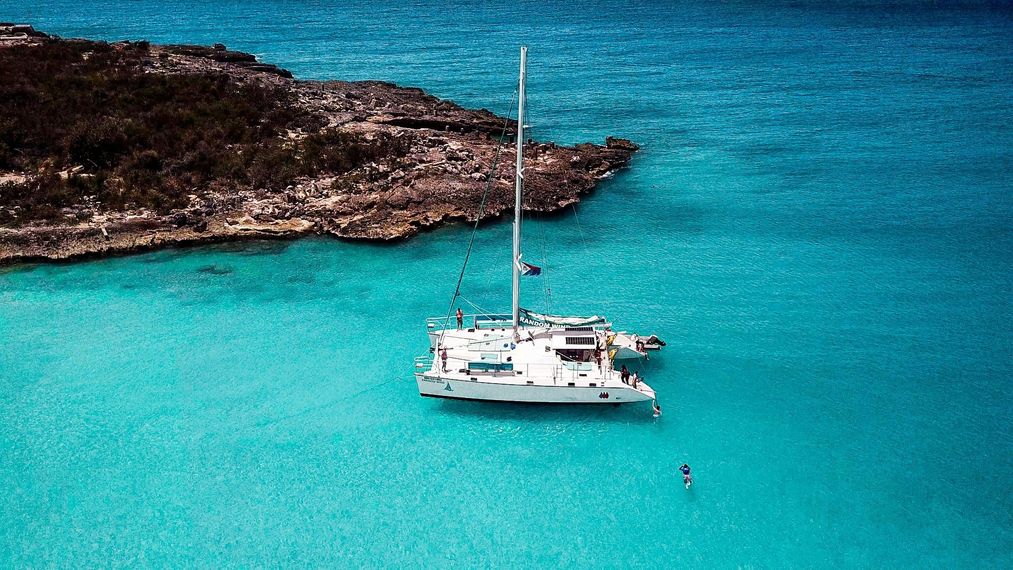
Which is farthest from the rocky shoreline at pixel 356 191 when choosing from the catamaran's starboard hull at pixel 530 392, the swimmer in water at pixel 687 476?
the swimmer in water at pixel 687 476

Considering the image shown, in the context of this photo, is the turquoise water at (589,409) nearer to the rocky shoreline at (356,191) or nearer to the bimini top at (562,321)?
the rocky shoreline at (356,191)

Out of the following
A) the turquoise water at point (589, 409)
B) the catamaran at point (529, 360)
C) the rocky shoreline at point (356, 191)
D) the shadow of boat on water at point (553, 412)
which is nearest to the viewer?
the turquoise water at point (589, 409)

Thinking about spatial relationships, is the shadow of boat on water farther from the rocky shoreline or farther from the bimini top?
the rocky shoreline

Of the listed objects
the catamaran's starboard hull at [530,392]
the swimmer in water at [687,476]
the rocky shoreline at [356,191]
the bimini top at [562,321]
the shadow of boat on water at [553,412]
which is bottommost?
the swimmer in water at [687,476]

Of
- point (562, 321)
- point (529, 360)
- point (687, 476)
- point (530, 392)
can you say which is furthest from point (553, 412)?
point (687, 476)

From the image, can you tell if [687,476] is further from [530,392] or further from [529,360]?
[529,360]

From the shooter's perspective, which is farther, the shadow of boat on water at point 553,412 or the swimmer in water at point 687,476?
the shadow of boat on water at point 553,412
